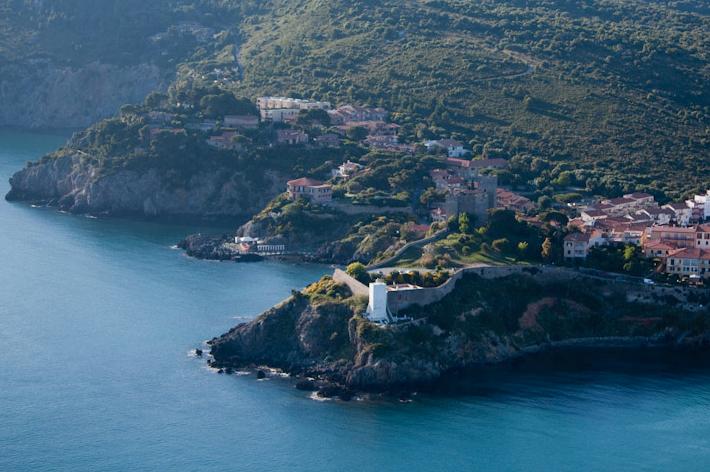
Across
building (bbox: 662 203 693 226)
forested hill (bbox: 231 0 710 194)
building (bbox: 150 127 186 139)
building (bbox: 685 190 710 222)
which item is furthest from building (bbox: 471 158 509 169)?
building (bbox: 150 127 186 139)

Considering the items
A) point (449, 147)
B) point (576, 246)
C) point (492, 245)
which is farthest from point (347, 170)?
point (576, 246)

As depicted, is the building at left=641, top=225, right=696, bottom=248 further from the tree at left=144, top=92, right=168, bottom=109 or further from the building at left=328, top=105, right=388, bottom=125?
the tree at left=144, top=92, right=168, bottom=109

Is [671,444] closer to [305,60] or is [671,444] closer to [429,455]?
[429,455]

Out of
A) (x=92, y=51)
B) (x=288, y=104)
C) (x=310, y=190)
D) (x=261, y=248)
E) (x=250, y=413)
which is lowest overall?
(x=250, y=413)

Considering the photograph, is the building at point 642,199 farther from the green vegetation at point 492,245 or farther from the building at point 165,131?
the building at point 165,131

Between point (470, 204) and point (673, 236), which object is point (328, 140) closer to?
point (470, 204)
